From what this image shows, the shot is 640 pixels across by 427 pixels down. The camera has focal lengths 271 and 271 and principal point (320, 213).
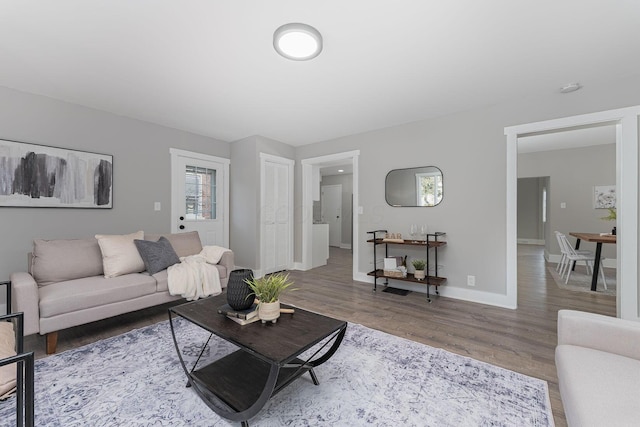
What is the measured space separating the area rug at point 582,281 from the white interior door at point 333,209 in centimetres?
514

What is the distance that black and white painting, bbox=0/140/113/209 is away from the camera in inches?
110

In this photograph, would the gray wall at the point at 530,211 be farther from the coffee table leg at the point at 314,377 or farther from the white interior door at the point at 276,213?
the coffee table leg at the point at 314,377

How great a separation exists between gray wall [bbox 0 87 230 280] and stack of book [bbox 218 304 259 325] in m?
2.84

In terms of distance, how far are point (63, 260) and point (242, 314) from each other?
2.12 m

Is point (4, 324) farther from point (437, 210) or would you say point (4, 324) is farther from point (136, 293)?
point (437, 210)

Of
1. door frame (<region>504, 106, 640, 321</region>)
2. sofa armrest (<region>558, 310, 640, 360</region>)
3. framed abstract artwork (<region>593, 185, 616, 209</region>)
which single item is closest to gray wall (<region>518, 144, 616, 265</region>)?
framed abstract artwork (<region>593, 185, 616, 209</region>)

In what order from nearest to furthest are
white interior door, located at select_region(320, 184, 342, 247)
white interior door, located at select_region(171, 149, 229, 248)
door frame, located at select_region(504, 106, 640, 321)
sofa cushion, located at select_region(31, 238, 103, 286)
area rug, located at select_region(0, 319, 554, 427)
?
area rug, located at select_region(0, 319, 554, 427)
sofa cushion, located at select_region(31, 238, 103, 286)
door frame, located at select_region(504, 106, 640, 321)
white interior door, located at select_region(171, 149, 229, 248)
white interior door, located at select_region(320, 184, 342, 247)

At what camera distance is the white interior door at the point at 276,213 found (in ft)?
15.3

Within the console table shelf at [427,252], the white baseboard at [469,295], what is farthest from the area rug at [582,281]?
the console table shelf at [427,252]

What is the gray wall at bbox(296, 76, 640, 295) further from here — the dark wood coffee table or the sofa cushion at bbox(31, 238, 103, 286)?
the sofa cushion at bbox(31, 238, 103, 286)

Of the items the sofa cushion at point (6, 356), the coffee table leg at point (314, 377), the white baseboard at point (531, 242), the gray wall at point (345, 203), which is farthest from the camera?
the white baseboard at point (531, 242)

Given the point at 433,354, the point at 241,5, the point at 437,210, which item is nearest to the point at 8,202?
the point at 241,5

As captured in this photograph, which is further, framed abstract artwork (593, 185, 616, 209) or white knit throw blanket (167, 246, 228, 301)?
framed abstract artwork (593, 185, 616, 209)

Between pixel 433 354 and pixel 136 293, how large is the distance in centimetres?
263
